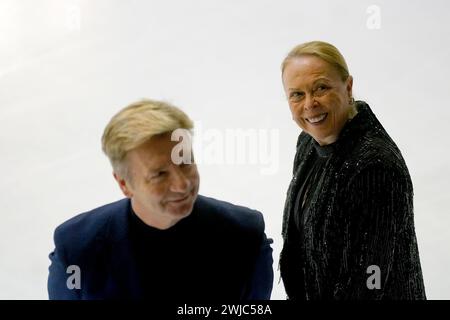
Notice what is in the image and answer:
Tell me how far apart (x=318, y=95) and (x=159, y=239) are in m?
0.61

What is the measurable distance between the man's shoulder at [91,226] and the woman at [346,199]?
1.74 ft

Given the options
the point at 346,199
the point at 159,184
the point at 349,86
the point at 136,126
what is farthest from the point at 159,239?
the point at 349,86

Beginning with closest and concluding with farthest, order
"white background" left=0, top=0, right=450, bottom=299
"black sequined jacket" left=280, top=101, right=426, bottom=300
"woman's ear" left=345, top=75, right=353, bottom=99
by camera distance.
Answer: "black sequined jacket" left=280, top=101, right=426, bottom=300
"woman's ear" left=345, top=75, right=353, bottom=99
"white background" left=0, top=0, right=450, bottom=299

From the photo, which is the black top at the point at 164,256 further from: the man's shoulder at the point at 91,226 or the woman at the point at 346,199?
the woman at the point at 346,199

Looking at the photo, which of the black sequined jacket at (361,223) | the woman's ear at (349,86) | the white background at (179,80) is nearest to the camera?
the black sequined jacket at (361,223)

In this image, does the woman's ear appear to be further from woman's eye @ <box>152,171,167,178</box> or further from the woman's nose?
woman's eye @ <box>152,171,167,178</box>

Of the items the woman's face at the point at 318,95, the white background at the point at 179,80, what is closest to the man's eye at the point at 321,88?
the woman's face at the point at 318,95

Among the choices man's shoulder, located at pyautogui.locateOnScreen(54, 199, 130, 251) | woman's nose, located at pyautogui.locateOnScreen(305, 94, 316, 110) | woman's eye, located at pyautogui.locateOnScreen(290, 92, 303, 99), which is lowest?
man's shoulder, located at pyautogui.locateOnScreen(54, 199, 130, 251)

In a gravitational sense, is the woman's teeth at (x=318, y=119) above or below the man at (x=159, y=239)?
above

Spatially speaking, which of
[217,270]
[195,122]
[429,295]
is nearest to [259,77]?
[195,122]

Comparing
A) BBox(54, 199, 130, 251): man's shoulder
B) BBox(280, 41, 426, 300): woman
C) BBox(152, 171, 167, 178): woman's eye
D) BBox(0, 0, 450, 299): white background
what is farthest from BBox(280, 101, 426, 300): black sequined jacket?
BBox(54, 199, 130, 251): man's shoulder

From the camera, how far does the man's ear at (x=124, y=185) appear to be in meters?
1.60

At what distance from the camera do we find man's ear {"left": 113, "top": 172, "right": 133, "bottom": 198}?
1.60 m

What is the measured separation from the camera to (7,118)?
6.69 feet
